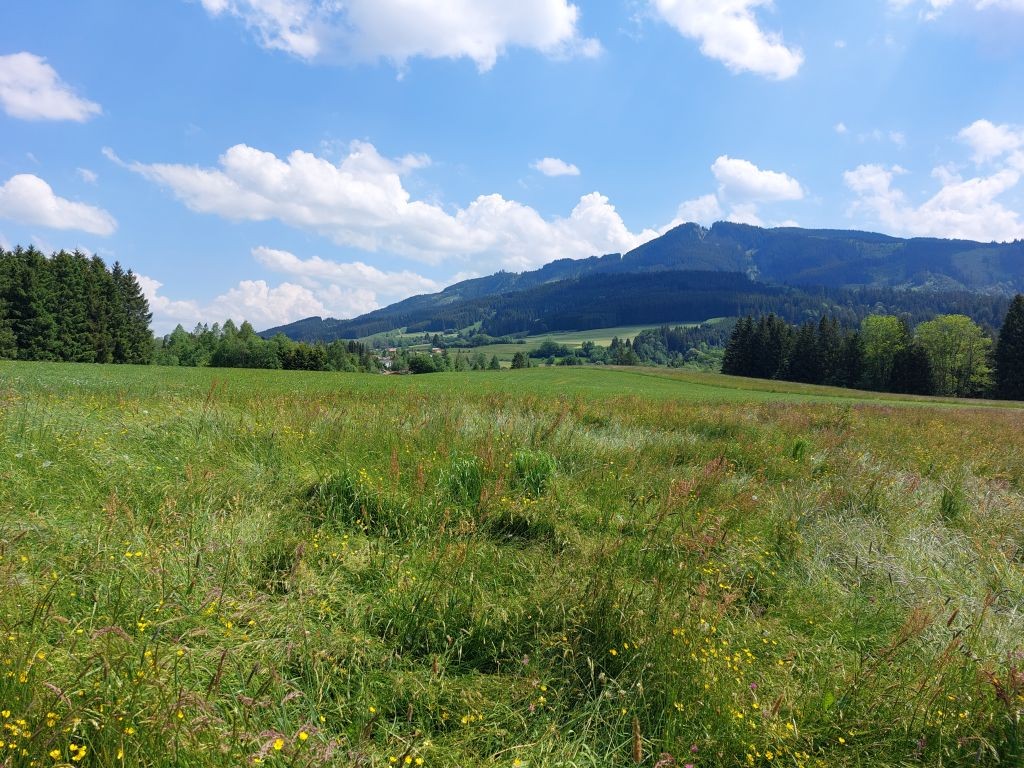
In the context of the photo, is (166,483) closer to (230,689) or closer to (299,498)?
(299,498)

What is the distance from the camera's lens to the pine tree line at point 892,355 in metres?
65.2

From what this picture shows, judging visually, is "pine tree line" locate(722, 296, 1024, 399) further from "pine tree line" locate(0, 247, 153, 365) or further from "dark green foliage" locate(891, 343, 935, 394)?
"pine tree line" locate(0, 247, 153, 365)

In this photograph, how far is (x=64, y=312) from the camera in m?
59.8

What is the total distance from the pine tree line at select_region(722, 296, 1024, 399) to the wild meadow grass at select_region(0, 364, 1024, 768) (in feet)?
272

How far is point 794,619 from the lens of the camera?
415cm

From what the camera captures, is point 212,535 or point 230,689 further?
point 212,535

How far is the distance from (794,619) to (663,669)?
1.84m

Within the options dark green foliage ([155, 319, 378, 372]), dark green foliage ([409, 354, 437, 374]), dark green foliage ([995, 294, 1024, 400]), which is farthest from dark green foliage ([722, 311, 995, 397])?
dark green foliage ([155, 319, 378, 372])

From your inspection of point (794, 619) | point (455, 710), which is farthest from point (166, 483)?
point (794, 619)

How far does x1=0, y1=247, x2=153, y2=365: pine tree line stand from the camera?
5544 cm

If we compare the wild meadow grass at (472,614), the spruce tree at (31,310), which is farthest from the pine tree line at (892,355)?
the spruce tree at (31,310)

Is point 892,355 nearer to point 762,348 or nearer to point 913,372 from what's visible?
point 913,372

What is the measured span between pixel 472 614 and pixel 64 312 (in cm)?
8129

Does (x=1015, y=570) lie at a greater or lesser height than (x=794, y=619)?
lesser
